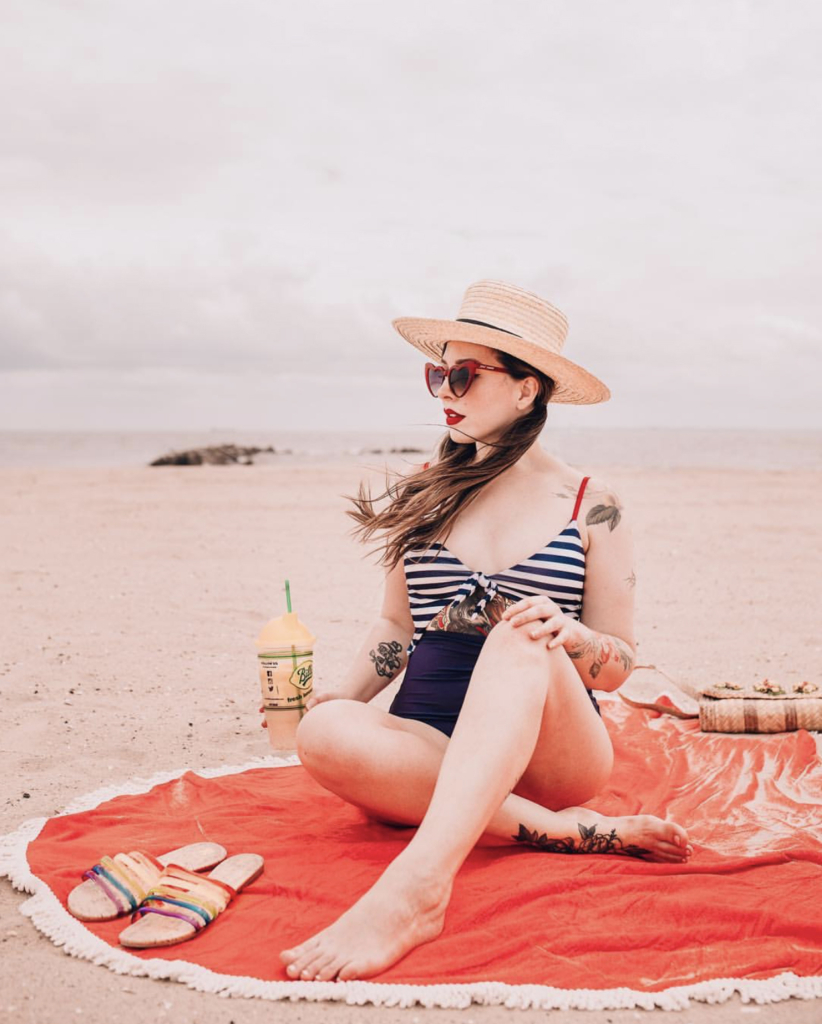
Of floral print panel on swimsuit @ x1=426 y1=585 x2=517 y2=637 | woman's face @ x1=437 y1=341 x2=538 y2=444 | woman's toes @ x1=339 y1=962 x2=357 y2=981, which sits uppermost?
woman's face @ x1=437 y1=341 x2=538 y2=444

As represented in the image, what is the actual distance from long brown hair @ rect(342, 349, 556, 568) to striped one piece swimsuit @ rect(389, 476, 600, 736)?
0.32ft

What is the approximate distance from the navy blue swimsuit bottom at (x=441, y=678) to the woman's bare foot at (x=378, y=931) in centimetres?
69

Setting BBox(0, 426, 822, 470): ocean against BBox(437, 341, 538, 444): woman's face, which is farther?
BBox(0, 426, 822, 470): ocean

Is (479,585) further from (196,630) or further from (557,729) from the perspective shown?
(196,630)

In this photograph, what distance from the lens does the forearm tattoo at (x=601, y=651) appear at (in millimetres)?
3035

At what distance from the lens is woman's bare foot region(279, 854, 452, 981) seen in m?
2.49

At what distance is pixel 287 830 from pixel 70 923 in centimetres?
88

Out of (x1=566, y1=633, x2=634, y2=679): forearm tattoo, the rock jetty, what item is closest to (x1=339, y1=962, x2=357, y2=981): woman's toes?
(x1=566, y1=633, x2=634, y2=679): forearm tattoo

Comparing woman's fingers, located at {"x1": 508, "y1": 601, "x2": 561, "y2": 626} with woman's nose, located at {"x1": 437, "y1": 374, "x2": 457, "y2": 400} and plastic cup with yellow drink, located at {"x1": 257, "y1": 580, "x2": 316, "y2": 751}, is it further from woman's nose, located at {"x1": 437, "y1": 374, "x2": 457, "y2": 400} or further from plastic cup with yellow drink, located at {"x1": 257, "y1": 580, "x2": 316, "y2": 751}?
plastic cup with yellow drink, located at {"x1": 257, "y1": 580, "x2": 316, "y2": 751}

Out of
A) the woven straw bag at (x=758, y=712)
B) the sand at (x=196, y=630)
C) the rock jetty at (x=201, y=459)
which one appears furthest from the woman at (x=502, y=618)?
the rock jetty at (x=201, y=459)

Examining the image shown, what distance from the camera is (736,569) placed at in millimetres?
10070

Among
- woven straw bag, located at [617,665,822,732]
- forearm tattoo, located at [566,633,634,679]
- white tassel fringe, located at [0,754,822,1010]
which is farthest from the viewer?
woven straw bag, located at [617,665,822,732]

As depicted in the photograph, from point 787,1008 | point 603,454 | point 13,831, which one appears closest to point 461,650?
point 787,1008

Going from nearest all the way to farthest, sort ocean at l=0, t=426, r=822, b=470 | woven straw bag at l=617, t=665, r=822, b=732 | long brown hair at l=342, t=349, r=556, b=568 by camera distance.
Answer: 1. long brown hair at l=342, t=349, r=556, b=568
2. woven straw bag at l=617, t=665, r=822, b=732
3. ocean at l=0, t=426, r=822, b=470
